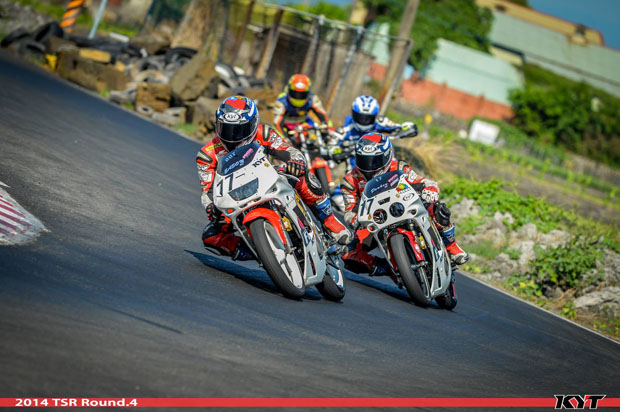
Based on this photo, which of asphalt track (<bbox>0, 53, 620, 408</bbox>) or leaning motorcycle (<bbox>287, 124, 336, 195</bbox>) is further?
leaning motorcycle (<bbox>287, 124, 336, 195</bbox>)

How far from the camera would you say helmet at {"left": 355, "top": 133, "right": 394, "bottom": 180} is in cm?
964

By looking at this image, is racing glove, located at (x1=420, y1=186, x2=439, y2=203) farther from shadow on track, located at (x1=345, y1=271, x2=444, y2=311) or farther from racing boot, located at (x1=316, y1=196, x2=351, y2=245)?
racing boot, located at (x1=316, y1=196, x2=351, y2=245)

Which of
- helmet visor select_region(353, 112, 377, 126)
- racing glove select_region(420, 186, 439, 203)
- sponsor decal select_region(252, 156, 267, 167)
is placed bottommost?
sponsor decal select_region(252, 156, 267, 167)

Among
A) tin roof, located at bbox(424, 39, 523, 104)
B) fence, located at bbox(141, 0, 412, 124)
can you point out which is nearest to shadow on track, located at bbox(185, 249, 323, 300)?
fence, located at bbox(141, 0, 412, 124)

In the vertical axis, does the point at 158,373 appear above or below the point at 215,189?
below

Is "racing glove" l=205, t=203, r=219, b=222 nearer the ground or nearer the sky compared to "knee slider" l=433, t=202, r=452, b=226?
nearer the ground

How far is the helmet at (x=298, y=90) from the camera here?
1627 cm

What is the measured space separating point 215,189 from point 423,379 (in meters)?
2.54

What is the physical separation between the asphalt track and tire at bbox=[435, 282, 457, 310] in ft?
0.38

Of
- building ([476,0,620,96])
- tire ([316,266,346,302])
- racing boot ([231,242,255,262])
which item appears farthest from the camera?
building ([476,0,620,96])

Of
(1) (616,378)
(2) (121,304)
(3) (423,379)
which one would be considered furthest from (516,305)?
(2) (121,304)

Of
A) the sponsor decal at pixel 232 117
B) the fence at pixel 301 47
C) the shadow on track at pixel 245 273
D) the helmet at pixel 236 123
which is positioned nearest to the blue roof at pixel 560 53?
the fence at pixel 301 47

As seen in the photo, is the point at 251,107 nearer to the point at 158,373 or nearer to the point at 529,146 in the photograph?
the point at 158,373

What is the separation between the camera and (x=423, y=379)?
640 centimetres
